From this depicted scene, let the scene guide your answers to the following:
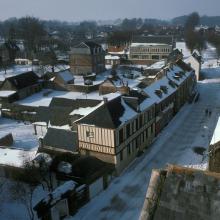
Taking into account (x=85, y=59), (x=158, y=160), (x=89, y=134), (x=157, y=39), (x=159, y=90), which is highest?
(x=157, y=39)

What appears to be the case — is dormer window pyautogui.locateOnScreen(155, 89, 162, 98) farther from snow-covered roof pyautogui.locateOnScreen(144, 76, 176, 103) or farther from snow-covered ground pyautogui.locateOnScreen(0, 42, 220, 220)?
snow-covered ground pyautogui.locateOnScreen(0, 42, 220, 220)

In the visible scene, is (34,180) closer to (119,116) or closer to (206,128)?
(119,116)

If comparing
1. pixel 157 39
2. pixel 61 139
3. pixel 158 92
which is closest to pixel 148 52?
pixel 157 39

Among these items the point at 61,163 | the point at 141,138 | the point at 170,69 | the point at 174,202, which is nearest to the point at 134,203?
the point at 61,163

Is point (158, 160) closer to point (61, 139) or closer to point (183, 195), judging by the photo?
point (61, 139)

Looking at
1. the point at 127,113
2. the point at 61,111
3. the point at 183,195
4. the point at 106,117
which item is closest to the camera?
the point at 183,195

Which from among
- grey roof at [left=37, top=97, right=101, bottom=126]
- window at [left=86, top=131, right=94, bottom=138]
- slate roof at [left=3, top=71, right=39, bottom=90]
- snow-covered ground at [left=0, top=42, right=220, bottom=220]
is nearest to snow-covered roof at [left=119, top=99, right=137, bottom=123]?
window at [left=86, top=131, right=94, bottom=138]
